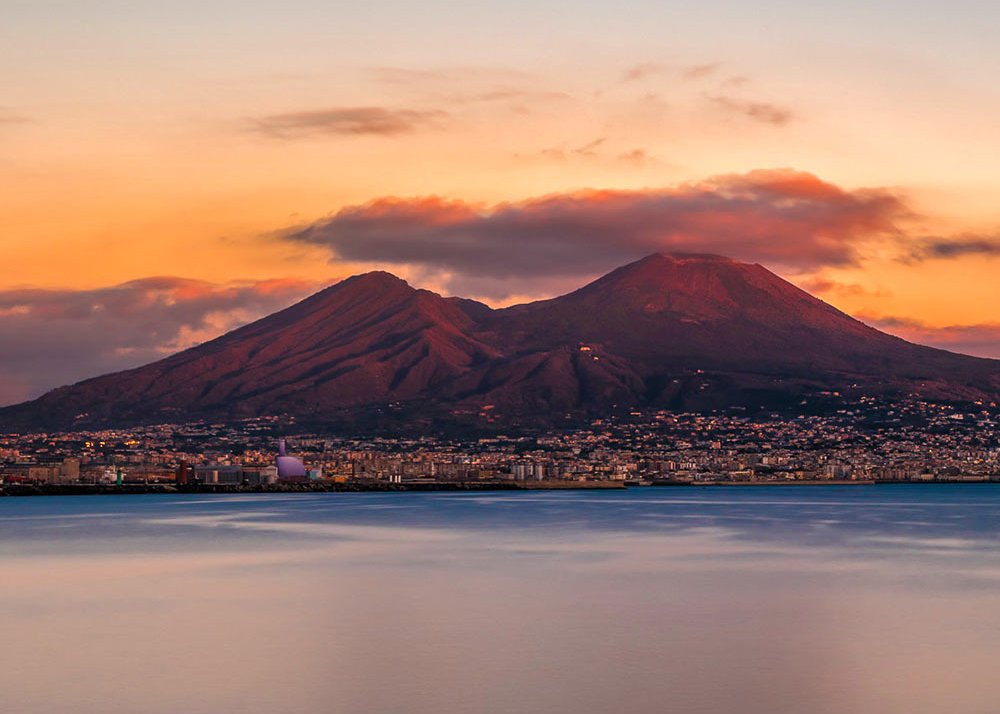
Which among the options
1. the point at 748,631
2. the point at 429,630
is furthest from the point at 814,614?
the point at 429,630

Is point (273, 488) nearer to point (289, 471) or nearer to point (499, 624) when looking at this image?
point (289, 471)

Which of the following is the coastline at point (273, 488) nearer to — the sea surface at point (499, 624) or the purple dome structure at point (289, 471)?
the purple dome structure at point (289, 471)

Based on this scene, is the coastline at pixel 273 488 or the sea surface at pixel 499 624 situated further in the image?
the coastline at pixel 273 488

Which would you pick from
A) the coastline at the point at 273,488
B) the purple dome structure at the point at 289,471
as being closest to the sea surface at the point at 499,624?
the coastline at the point at 273,488

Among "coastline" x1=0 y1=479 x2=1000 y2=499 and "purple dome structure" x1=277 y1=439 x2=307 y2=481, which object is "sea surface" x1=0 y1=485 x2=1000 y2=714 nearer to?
"coastline" x1=0 y1=479 x2=1000 y2=499

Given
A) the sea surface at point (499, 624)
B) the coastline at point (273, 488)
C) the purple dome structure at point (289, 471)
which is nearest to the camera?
the sea surface at point (499, 624)

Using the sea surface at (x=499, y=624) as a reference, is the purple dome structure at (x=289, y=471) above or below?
above

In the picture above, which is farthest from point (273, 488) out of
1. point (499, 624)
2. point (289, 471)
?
point (499, 624)

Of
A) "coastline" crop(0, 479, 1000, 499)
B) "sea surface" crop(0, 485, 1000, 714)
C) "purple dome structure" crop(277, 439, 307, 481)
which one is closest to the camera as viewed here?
"sea surface" crop(0, 485, 1000, 714)

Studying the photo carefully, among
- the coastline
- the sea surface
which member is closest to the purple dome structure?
the coastline

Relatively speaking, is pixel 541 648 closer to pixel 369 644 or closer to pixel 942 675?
pixel 369 644
